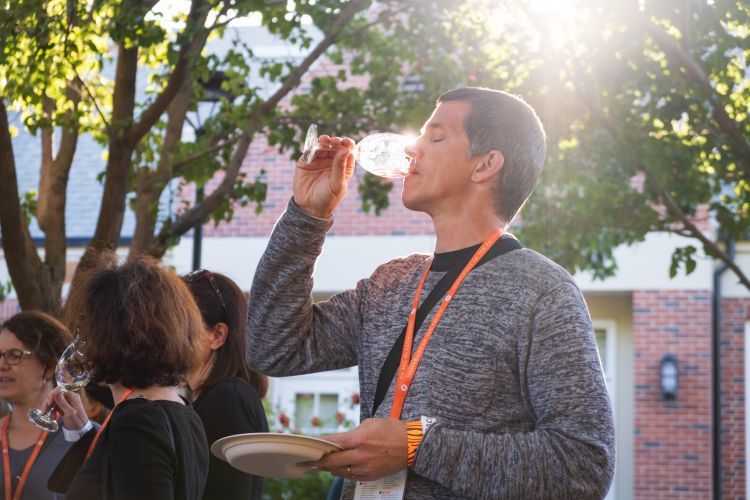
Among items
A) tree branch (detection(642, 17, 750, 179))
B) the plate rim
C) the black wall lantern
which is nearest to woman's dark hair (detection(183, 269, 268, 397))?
the plate rim

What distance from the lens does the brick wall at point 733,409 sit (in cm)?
1453

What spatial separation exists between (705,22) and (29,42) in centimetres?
401

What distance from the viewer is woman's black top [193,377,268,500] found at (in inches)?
158

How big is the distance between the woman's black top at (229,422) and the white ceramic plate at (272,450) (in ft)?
4.84

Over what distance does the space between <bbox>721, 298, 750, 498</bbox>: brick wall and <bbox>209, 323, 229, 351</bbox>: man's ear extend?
1125 cm

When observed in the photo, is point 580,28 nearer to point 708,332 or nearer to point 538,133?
point 538,133

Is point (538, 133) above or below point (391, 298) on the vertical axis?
above

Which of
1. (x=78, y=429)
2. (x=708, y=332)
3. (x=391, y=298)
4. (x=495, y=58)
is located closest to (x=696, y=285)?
(x=708, y=332)

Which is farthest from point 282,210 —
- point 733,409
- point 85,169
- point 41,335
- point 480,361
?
point 480,361

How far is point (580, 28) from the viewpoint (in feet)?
27.2

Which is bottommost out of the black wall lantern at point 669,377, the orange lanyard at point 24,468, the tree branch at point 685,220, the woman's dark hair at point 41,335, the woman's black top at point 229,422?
the black wall lantern at point 669,377

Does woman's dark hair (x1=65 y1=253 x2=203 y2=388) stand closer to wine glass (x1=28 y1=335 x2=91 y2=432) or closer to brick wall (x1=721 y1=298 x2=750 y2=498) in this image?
wine glass (x1=28 y1=335 x2=91 y2=432)

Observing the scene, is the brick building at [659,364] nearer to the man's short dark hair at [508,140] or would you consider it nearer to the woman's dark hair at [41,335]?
the woman's dark hair at [41,335]

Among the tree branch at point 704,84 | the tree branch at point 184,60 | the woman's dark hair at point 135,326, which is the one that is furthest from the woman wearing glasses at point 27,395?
the tree branch at point 704,84
